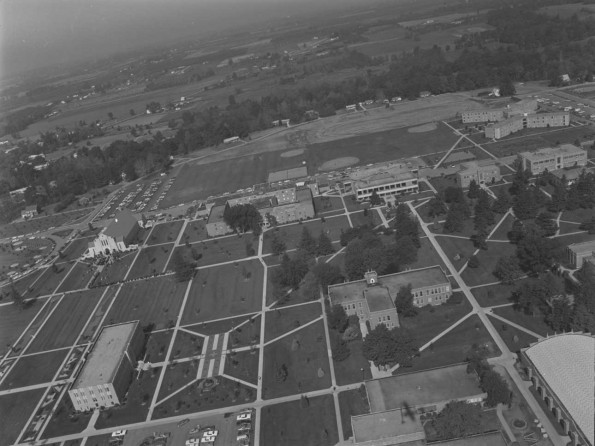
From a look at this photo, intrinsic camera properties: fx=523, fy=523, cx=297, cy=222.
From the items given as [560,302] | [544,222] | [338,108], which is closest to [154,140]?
[338,108]

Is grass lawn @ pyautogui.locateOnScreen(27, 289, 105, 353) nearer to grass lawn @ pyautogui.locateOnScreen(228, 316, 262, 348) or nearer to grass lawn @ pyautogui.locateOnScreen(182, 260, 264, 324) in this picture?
grass lawn @ pyautogui.locateOnScreen(182, 260, 264, 324)

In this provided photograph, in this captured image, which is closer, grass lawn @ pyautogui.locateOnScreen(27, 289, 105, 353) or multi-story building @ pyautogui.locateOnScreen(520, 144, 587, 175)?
grass lawn @ pyautogui.locateOnScreen(27, 289, 105, 353)

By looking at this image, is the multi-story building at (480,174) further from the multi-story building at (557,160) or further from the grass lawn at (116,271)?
the grass lawn at (116,271)

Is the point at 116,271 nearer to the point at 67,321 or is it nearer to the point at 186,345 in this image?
the point at 67,321

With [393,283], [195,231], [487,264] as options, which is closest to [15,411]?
[195,231]

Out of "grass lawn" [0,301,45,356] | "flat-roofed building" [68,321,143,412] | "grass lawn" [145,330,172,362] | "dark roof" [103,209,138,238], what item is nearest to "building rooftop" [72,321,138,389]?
"flat-roofed building" [68,321,143,412]

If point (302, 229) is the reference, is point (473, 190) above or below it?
above

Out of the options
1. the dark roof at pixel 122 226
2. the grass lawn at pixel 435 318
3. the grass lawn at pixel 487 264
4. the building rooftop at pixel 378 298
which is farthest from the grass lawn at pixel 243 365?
the dark roof at pixel 122 226
